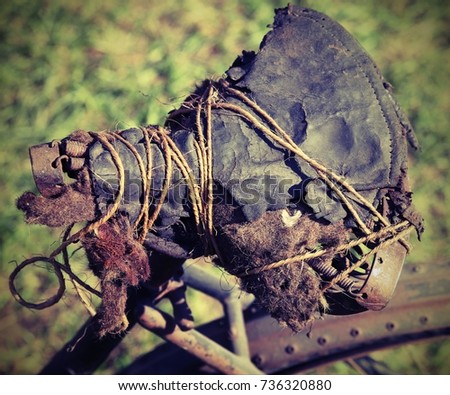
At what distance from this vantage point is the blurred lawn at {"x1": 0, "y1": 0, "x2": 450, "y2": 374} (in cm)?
318

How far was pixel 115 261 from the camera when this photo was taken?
137 cm

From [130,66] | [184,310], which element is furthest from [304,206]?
[130,66]

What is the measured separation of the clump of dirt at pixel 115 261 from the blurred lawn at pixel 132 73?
5.89 feet

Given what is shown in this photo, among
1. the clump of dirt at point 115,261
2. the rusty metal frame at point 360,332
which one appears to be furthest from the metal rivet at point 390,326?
the clump of dirt at point 115,261

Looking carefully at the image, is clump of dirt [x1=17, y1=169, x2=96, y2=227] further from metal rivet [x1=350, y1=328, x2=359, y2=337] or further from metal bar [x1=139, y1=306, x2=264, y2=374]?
metal rivet [x1=350, y1=328, x2=359, y2=337]

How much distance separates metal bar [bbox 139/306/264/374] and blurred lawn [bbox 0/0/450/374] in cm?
99

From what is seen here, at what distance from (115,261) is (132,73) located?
8.36 ft

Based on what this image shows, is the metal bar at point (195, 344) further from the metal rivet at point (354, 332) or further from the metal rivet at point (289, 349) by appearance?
the metal rivet at point (354, 332)

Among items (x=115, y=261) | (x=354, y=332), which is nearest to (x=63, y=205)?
(x=115, y=261)

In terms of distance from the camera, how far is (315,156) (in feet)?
4.58

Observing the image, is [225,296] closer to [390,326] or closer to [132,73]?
[390,326]

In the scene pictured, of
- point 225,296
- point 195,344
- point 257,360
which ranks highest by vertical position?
point 225,296

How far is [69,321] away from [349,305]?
213 cm

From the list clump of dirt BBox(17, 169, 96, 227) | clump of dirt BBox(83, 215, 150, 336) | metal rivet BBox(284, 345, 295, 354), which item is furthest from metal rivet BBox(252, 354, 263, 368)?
clump of dirt BBox(17, 169, 96, 227)
